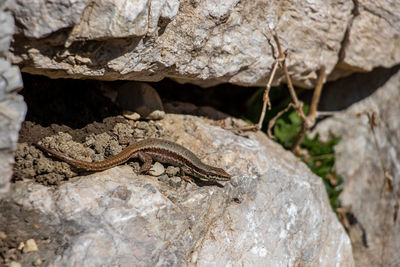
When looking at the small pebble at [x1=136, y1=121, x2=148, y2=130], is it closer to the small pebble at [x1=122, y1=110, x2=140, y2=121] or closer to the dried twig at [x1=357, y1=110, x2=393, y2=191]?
the small pebble at [x1=122, y1=110, x2=140, y2=121]

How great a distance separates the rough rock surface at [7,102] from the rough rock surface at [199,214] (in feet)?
1.65

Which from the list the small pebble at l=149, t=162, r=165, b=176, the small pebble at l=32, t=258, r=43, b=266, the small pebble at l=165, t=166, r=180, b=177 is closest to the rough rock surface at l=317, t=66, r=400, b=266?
the small pebble at l=165, t=166, r=180, b=177

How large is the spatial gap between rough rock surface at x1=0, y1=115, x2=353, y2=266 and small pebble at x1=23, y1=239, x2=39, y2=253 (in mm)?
41

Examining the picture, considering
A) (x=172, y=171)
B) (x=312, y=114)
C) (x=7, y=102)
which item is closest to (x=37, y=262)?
(x=7, y=102)

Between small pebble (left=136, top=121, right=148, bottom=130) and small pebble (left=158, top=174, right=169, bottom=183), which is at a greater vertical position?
small pebble (left=136, top=121, right=148, bottom=130)

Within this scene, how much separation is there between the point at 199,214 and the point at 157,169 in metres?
0.78

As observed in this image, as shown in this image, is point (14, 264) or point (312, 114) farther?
point (312, 114)

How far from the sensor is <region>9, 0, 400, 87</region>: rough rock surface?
3121mm

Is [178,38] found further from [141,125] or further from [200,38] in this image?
[141,125]

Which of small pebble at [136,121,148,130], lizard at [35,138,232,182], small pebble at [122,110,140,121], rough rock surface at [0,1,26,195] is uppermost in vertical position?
rough rock surface at [0,1,26,195]

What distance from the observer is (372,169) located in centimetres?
639

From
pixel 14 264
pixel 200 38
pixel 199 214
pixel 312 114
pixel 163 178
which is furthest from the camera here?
pixel 312 114

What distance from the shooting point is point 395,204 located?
5.98 metres

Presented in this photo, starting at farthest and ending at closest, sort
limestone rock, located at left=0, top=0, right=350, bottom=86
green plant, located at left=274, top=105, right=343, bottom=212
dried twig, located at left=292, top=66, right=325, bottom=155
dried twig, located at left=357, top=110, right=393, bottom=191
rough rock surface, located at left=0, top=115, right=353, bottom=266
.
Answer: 1. green plant, located at left=274, top=105, right=343, bottom=212
2. dried twig, located at left=357, top=110, right=393, bottom=191
3. dried twig, located at left=292, top=66, right=325, bottom=155
4. rough rock surface, located at left=0, top=115, right=353, bottom=266
5. limestone rock, located at left=0, top=0, right=350, bottom=86
